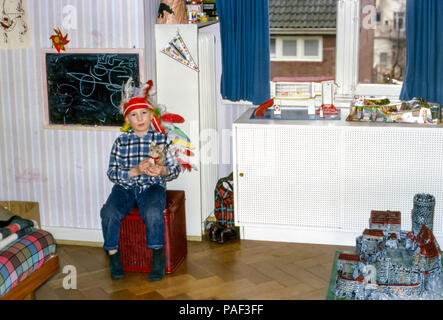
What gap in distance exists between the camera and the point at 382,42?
4449mm

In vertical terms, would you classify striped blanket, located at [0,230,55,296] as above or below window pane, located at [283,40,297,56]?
below

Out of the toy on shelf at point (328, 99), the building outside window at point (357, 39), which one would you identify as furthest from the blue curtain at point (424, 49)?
the toy on shelf at point (328, 99)

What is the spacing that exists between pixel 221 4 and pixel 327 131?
116 centimetres

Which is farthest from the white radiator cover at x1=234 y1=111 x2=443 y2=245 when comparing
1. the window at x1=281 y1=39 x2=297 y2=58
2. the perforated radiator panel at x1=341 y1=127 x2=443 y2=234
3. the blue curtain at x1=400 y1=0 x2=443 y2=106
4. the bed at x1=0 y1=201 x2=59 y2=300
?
the window at x1=281 y1=39 x2=297 y2=58

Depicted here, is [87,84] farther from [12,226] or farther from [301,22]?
[301,22]

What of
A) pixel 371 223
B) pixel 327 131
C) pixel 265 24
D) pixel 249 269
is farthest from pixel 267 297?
pixel 265 24

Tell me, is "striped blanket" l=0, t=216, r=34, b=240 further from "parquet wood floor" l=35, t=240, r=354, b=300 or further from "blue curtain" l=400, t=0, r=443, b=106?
"blue curtain" l=400, t=0, r=443, b=106

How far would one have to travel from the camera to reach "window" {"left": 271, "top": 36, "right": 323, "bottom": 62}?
18.7 feet

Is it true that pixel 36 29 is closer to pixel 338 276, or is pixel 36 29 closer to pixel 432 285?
pixel 338 276

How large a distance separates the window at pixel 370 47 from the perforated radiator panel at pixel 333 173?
0.65m

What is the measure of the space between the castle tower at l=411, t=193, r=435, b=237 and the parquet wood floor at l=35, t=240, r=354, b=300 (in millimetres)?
476

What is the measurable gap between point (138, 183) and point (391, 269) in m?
1.52

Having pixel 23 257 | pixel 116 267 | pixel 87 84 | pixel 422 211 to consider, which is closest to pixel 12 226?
pixel 23 257

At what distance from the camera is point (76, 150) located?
403 centimetres
